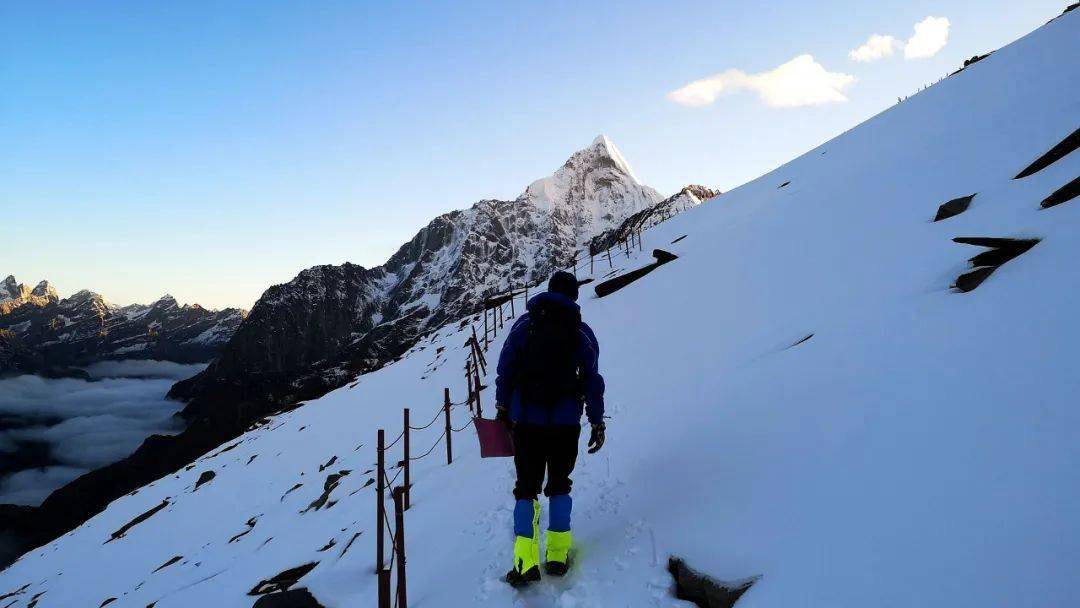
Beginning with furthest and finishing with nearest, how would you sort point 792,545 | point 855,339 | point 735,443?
point 855,339
point 735,443
point 792,545

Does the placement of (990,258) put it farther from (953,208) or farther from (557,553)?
(557,553)

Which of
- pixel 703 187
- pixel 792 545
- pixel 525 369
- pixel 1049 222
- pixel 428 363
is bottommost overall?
pixel 428 363

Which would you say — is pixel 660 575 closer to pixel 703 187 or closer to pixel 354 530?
pixel 354 530

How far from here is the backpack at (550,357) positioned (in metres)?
4.37

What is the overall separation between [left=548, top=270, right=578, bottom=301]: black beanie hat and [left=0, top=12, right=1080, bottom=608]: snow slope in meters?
2.29

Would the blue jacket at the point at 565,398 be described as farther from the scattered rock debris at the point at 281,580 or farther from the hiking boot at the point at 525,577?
the scattered rock debris at the point at 281,580

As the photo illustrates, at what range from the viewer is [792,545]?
133 inches

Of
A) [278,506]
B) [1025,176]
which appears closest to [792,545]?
[1025,176]

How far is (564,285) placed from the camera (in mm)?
4742

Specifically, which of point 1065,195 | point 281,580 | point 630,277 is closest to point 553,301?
point 1065,195

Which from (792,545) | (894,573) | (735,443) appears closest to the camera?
(894,573)

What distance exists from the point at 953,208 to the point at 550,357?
9.23 meters

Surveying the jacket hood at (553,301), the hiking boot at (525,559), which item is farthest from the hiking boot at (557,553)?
the jacket hood at (553,301)

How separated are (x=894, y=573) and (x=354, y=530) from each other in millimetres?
9262
